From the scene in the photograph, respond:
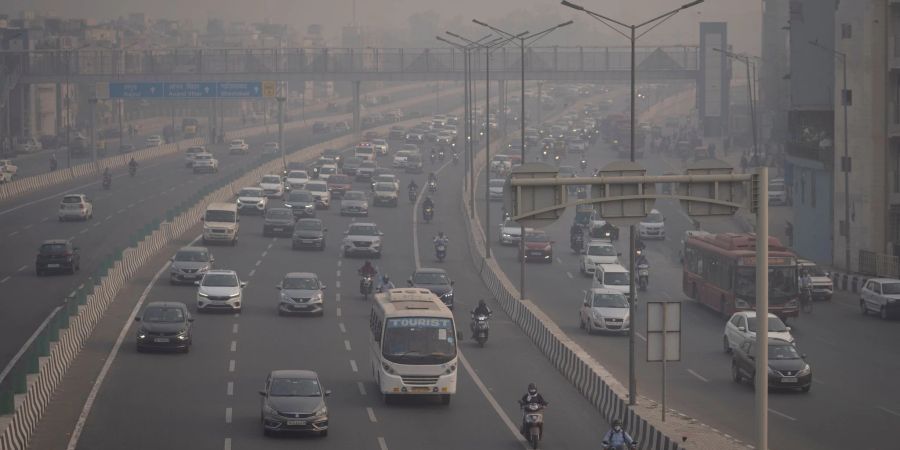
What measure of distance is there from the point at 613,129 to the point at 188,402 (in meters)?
133

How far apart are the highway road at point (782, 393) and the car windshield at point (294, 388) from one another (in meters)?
8.74

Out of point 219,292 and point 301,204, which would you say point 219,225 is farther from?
point 219,292

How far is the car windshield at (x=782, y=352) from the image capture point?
3822 cm

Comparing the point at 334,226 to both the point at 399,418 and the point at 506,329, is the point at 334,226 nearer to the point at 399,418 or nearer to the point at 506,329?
the point at 506,329

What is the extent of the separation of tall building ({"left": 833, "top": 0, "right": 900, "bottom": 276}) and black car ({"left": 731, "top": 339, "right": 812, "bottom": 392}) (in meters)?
27.9

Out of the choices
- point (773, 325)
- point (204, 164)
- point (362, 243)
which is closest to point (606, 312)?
point (773, 325)

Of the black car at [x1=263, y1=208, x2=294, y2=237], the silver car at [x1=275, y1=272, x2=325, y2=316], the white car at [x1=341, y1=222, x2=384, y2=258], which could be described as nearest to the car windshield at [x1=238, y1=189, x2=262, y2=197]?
the black car at [x1=263, y1=208, x2=294, y2=237]

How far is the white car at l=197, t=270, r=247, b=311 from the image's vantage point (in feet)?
167

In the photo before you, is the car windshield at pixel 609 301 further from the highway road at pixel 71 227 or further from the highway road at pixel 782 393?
the highway road at pixel 71 227

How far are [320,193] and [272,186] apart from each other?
223 inches

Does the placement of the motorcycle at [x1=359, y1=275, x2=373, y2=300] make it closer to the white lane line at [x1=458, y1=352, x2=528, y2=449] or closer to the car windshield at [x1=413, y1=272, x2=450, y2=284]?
the car windshield at [x1=413, y1=272, x2=450, y2=284]

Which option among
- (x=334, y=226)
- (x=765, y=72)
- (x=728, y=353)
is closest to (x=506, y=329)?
(x=728, y=353)

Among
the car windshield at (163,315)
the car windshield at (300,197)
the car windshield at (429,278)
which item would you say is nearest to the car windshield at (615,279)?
the car windshield at (429,278)

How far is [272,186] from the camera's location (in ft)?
308
